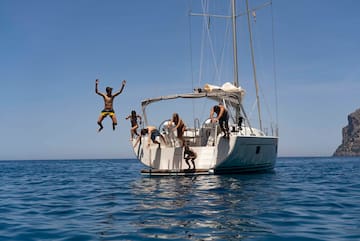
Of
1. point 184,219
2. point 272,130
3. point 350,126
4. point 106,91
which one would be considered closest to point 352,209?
point 184,219

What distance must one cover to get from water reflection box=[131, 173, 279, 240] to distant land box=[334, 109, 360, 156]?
153496mm

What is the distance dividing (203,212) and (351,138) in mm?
164599

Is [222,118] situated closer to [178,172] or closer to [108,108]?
[178,172]

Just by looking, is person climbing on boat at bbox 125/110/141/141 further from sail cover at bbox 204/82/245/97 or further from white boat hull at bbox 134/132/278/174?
sail cover at bbox 204/82/245/97

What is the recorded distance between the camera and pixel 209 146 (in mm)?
15055

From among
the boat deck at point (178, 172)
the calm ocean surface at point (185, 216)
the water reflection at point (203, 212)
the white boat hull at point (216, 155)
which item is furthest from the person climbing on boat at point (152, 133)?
the calm ocean surface at point (185, 216)

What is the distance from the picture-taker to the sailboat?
14.5 meters

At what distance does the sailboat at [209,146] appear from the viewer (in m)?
14.5

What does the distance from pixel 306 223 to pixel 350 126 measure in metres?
165

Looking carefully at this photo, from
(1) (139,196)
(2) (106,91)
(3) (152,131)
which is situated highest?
(2) (106,91)

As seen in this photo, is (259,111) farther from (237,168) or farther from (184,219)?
(184,219)

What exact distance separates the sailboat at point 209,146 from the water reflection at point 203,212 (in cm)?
402

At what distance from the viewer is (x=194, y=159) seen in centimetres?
1479

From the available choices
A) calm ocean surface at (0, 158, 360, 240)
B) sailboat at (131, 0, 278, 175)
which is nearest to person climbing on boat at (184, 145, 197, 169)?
sailboat at (131, 0, 278, 175)
